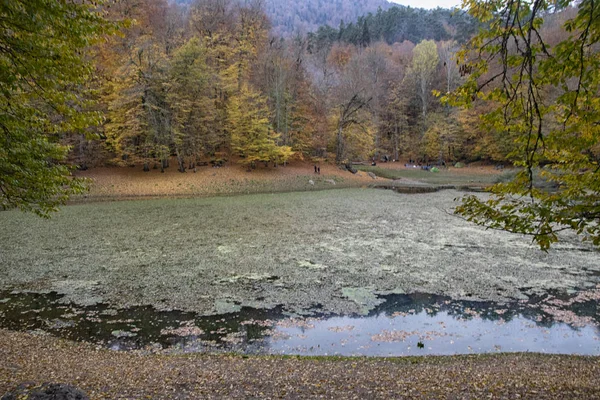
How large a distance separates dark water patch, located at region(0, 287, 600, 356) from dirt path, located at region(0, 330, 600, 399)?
61cm

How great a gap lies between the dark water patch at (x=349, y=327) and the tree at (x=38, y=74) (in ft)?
6.85

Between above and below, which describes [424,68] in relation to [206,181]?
above

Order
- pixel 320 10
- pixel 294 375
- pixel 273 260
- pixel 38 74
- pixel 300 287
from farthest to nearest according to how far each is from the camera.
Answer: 1. pixel 320 10
2. pixel 273 260
3. pixel 300 287
4. pixel 38 74
5. pixel 294 375

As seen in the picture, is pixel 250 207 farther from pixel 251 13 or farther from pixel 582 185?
pixel 251 13

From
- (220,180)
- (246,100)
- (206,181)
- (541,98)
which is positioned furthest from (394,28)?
(541,98)

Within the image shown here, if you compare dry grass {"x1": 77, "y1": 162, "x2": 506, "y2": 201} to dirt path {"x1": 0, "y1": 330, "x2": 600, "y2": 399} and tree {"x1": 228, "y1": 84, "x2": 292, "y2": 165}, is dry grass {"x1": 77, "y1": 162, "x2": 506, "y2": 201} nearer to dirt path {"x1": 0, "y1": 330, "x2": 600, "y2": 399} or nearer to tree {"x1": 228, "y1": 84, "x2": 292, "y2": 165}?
tree {"x1": 228, "y1": 84, "x2": 292, "y2": 165}

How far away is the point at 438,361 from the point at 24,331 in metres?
6.29

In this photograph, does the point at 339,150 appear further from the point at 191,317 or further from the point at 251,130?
the point at 191,317

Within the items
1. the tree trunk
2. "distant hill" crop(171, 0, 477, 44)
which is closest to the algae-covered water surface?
the tree trunk

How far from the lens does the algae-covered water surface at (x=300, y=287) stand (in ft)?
19.5

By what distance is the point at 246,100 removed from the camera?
3034 cm

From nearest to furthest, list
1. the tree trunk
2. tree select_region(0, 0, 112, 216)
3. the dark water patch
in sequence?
tree select_region(0, 0, 112, 216) < the dark water patch < the tree trunk

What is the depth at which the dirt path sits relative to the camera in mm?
3713

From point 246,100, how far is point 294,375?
28.2 m
